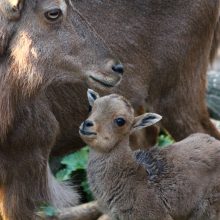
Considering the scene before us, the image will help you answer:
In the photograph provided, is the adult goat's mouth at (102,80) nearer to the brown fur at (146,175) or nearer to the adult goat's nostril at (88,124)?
the brown fur at (146,175)

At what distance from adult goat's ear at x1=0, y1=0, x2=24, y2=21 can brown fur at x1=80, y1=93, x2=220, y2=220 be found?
95cm

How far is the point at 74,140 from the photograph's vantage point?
26.9 feet

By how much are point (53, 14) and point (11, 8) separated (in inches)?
12.8

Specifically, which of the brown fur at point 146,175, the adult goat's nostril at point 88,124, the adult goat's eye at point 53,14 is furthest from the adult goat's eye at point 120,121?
the adult goat's eye at point 53,14

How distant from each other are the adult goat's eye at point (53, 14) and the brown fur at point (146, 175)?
0.78 metres

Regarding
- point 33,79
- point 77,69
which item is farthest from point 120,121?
point 33,79

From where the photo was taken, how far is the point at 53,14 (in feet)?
22.9

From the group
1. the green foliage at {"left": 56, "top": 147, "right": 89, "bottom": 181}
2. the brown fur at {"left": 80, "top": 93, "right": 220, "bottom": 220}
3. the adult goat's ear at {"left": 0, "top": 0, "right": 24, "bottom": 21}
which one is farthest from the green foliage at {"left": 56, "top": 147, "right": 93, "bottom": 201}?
the adult goat's ear at {"left": 0, "top": 0, "right": 24, "bottom": 21}

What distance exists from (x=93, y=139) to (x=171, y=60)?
2038mm

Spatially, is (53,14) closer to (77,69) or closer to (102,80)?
(77,69)

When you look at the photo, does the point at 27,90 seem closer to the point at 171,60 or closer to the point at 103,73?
the point at 103,73

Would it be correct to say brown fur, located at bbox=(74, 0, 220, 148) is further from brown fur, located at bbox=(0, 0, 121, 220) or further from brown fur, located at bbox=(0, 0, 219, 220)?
brown fur, located at bbox=(0, 0, 121, 220)

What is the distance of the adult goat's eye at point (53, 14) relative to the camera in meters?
6.95

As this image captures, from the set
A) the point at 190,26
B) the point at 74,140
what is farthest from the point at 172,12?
the point at 74,140
